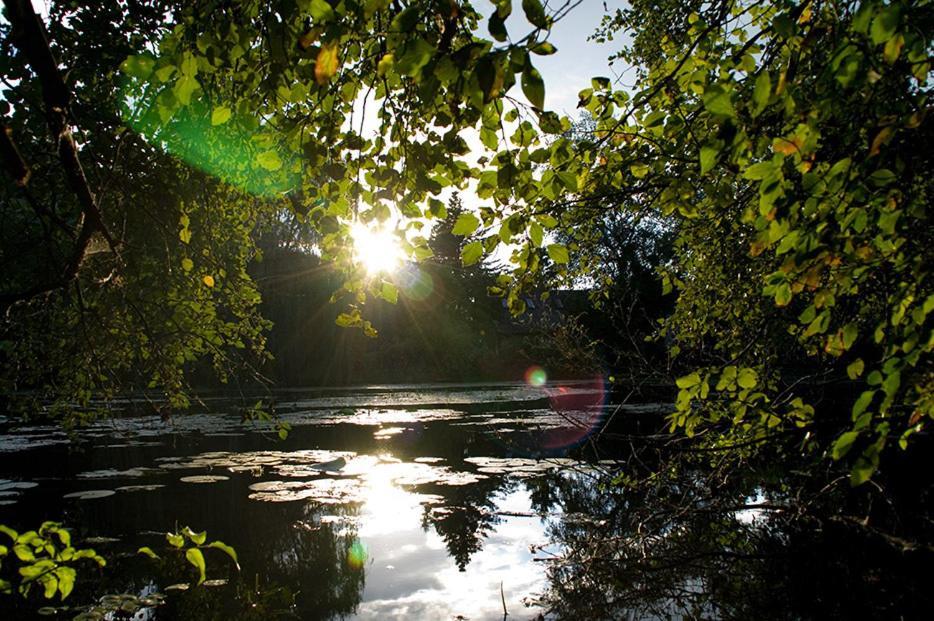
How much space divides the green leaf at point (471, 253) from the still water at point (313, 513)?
3.00 meters

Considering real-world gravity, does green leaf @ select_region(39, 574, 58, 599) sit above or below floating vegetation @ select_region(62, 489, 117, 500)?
above

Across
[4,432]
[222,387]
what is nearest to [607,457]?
[4,432]

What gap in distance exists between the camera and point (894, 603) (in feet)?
15.9

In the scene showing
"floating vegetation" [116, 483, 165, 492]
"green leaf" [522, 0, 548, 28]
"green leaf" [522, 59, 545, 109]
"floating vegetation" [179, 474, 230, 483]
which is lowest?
"floating vegetation" [116, 483, 165, 492]

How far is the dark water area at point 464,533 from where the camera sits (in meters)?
5.03

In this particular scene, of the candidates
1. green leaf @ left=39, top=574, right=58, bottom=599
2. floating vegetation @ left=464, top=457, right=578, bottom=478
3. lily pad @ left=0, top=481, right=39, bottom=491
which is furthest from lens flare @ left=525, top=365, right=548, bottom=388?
green leaf @ left=39, top=574, right=58, bottom=599

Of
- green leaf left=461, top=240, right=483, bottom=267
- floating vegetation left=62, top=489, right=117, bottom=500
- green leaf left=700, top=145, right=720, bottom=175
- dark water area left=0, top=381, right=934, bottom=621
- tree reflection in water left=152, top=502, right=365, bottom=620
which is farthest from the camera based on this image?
floating vegetation left=62, top=489, right=117, bottom=500

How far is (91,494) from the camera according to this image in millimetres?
9234

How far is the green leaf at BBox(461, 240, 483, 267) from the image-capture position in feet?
5.61

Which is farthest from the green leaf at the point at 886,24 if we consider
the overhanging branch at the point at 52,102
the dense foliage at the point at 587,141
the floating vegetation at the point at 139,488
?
the floating vegetation at the point at 139,488

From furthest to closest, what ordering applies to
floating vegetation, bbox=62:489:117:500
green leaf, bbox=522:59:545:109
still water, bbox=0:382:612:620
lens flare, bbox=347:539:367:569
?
floating vegetation, bbox=62:489:117:500 < lens flare, bbox=347:539:367:569 < still water, bbox=0:382:612:620 < green leaf, bbox=522:59:545:109

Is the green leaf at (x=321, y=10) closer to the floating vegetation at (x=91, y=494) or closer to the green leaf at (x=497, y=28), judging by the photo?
the green leaf at (x=497, y=28)

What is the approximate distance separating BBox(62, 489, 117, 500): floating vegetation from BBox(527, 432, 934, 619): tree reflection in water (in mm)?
7113

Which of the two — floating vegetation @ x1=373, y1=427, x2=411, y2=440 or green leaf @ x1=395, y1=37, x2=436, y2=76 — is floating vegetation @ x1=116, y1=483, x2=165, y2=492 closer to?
floating vegetation @ x1=373, y1=427, x2=411, y2=440
